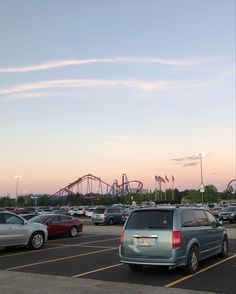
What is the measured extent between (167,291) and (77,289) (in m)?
1.87

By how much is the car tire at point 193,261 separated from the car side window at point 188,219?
596 millimetres

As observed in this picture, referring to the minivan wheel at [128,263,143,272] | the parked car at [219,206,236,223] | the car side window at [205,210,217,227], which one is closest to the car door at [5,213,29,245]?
the minivan wheel at [128,263,143,272]

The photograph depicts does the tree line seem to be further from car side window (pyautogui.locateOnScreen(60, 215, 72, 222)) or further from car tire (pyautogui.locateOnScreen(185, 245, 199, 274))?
car tire (pyautogui.locateOnScreen(185, 245, 199, 274))

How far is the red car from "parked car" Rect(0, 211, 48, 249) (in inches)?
206

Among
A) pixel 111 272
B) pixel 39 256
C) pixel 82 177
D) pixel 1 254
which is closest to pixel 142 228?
pixel 111 272

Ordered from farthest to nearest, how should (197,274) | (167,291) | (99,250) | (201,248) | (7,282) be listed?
(99,250) < (201,248) < (197,274) < (7,282) < (167,291)

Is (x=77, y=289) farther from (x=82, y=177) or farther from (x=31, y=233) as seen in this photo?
(x=82, y=177)

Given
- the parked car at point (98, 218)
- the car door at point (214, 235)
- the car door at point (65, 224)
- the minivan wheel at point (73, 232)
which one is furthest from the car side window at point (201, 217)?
the parked car at point (98, 218)

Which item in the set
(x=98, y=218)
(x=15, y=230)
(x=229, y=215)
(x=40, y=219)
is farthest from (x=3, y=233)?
(x=229, y=215)

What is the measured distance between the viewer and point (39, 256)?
1525 cm

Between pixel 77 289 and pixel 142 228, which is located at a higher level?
pixel 142 228

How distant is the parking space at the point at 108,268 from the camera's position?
10.1 m

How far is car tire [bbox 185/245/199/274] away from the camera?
10930 millimetres

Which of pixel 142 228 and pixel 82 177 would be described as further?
pixel 82 177
